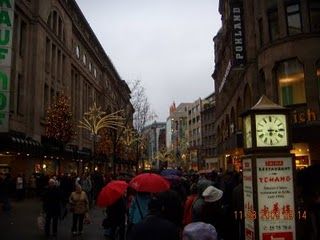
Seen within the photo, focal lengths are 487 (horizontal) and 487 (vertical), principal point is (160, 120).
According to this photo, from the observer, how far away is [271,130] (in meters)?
9.09

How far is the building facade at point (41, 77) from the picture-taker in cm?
3662

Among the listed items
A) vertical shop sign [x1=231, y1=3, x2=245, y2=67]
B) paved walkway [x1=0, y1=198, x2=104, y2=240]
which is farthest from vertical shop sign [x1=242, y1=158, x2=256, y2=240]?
vertical shop sign [x1=231, y1=3, x2=245, y2=67]

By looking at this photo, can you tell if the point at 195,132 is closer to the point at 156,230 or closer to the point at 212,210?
the point at 212,210

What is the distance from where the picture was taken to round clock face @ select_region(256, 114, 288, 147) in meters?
9.03

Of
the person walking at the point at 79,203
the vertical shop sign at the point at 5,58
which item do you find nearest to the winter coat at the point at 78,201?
the person walking at the point at 79,203

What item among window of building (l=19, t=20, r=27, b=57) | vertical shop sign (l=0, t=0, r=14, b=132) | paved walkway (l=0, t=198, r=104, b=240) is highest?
window of building (l=19, t=20, r=27, b=57)

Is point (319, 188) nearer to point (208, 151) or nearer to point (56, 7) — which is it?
point (56, 7)

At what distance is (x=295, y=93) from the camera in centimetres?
2922

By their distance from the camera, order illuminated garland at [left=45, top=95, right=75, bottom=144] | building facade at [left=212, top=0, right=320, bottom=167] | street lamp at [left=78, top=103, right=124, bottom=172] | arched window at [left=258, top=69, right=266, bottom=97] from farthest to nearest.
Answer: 1. street lamp at [left=78, top=103, right=124, bottom=172]
2. illuminated garland at [left=45, top=95, right=75, bottom=144]
3. arched window at [left=258, top=69, right=266, bottom=97]
4. building facade at [left=212, top=0, right=320, bottom=167]

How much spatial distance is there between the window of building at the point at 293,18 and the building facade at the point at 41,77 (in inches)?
636

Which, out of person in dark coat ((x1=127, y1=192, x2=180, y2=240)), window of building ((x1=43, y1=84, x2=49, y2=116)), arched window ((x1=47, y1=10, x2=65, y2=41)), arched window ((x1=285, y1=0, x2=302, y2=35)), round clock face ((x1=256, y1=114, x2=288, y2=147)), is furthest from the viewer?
arched window ((x1=47, y1=10, x2=65, y2=41))

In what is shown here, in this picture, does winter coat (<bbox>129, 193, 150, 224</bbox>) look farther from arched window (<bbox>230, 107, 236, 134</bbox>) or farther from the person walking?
arched window (<bbox>230, 107, 236, 134</bbox>)

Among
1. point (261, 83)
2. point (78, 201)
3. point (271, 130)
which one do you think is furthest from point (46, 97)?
point (271, 130)

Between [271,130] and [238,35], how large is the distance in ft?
89.6
